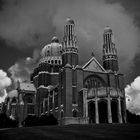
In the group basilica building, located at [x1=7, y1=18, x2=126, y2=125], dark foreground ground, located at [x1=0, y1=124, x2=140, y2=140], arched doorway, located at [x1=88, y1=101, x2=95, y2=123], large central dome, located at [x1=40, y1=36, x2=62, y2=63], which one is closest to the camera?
dark foreground ground, located at [x1=0, y1=124, x2=140, y2=140]

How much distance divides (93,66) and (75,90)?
39.9 ft

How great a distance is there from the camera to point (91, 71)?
7112cm

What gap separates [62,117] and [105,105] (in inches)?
480

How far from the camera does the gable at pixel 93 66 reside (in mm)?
72150

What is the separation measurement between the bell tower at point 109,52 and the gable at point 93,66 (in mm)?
4083

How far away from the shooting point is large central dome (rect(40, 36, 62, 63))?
102m

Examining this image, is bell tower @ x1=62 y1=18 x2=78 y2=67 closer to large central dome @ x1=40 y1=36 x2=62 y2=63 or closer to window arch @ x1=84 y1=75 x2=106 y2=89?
window arch @ x1=84 y1=75 x2=106 y2=89

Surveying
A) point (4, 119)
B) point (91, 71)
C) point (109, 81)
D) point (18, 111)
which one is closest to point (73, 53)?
point (91, 71)

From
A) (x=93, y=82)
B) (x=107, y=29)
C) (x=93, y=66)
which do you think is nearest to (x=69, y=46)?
(x=93, y=66)

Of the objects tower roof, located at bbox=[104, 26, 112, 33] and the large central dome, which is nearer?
tower roof, located at bbox=[104, 26, 112, 33]

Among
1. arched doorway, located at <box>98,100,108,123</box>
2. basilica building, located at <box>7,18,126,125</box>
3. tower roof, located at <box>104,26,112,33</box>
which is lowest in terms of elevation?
arched doorway, located at <box>98,100,108,123</box>

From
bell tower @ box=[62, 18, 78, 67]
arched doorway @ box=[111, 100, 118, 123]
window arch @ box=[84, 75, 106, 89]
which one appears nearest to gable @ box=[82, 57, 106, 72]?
window arch @ box=[84, 75, 106, 89]

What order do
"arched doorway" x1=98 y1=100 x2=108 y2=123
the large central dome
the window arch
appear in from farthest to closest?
the large central dome → the window arch → "arched doorway" x1=98 y1=100 x2=108 y2=123

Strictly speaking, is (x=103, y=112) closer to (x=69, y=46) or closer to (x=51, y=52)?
(x=69, y=46)
